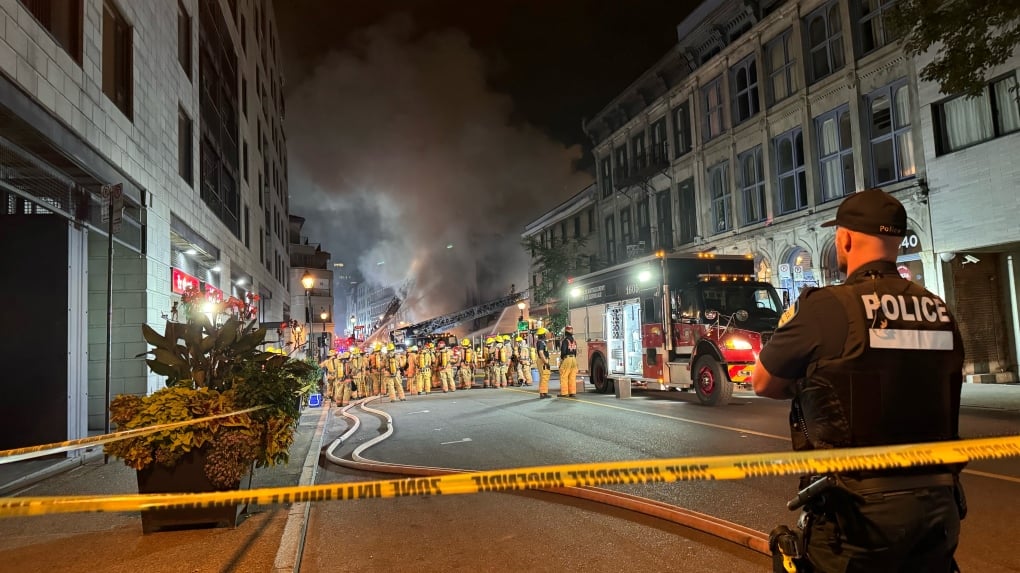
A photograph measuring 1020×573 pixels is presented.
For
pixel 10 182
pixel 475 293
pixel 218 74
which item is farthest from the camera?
pixel 475 293

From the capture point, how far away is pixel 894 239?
2.01 meters

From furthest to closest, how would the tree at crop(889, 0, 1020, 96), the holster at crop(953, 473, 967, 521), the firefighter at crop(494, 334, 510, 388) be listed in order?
the firefighter at crop(494, 334, 510, 388) → the tree at crop(889, 0, 1020, 96) → the holster at crop(953, 473, 967, 521)

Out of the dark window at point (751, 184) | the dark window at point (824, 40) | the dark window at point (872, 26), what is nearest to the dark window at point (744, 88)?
the dark window at point (751, 184)

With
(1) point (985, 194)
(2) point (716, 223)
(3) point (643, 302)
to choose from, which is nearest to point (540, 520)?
(3) point (643, 302)

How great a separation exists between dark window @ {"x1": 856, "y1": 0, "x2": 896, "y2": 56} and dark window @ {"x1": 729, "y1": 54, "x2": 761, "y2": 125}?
4036mm

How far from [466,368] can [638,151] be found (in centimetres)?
1387

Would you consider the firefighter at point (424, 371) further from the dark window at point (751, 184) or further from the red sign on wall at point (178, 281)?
the dark window at point (751, 184)

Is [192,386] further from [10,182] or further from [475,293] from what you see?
[475,293]

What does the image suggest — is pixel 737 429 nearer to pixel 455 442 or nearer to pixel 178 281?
pixel 455 442

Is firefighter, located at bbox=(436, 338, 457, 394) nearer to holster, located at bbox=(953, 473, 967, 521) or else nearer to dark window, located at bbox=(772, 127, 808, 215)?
dark window, located at bbox=(772, 127, 808, 215)

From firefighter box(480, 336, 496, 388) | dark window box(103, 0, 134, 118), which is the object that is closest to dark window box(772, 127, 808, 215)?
firefighter box(480, 336, 496, 388)

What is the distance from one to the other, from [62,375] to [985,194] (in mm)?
17771

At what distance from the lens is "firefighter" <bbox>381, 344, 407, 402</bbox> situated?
57.7ft

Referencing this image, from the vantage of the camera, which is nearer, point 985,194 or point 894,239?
point 894,239
